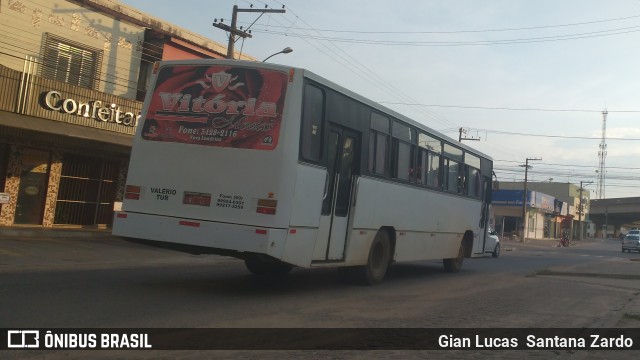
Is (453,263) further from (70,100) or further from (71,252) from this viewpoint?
(70,100)

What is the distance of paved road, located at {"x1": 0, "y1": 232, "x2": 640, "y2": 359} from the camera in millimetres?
6953

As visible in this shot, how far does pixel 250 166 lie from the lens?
8500 millimetres

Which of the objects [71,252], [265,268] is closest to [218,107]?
[265,268]

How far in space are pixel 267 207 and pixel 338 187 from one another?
6.37 feet

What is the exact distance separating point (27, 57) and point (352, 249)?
1260cm

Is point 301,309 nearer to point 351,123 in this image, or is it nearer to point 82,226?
point 351,123

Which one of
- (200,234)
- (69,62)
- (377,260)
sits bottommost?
(377,260)

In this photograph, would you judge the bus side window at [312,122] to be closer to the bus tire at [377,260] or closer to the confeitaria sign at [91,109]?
the bus tire at [377,260]

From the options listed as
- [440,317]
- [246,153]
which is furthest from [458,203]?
[246,153]

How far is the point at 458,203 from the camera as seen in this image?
1548cm

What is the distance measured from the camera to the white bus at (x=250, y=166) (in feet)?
27.6

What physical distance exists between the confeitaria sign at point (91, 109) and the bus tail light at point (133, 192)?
9.03 metres

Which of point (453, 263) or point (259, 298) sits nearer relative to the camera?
point (259, 298)

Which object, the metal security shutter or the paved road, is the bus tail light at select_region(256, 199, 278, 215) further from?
the metal security shutter
